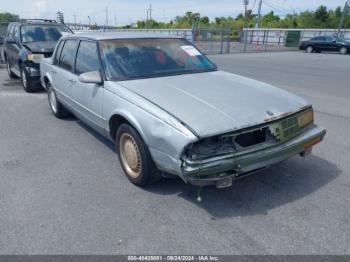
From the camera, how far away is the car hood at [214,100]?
278 centimetres

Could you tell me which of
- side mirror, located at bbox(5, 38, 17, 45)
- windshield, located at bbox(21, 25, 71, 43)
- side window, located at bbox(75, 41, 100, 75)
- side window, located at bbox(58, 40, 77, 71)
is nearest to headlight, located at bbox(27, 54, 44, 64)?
windshield, located at bbox(21, 25, 71, 43)

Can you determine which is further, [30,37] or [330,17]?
[330,17]

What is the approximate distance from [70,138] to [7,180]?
4.83 ft

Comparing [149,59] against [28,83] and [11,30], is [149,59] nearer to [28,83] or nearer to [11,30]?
[28,83]

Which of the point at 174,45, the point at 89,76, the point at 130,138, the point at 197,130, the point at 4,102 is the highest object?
the point at 174,45

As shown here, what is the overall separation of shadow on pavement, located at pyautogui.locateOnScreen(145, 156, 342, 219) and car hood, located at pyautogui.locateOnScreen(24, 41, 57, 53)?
19.3ft

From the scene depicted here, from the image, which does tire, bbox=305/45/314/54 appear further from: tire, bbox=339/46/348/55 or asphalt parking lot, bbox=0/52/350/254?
asphalt parking lot, bbox=0/52/350/254

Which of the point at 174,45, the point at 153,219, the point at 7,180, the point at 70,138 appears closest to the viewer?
the point at 153,219

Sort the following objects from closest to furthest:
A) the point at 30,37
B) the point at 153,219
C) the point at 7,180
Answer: the point at 153,219 → the point at 7,180 → the point at 30,37

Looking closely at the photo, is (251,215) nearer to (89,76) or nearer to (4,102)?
(89,76)

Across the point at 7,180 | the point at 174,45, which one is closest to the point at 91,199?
the point at 7,180

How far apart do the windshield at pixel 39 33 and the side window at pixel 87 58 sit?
4.97 m

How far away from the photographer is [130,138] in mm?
3381

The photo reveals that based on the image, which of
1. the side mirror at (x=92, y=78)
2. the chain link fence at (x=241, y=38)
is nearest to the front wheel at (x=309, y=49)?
the chain link fence at (x=241, y=38)
